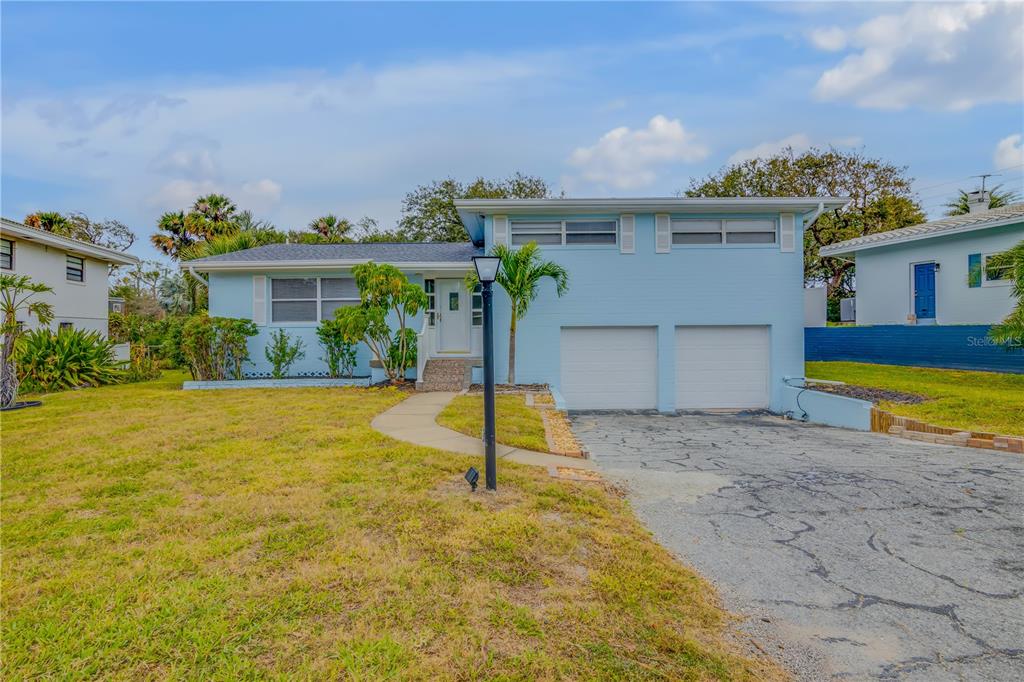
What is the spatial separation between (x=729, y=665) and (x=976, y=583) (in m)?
2.29

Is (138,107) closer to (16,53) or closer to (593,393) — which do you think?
(16,53)

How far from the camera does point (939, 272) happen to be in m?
14.4

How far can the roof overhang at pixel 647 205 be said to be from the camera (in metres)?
11.7

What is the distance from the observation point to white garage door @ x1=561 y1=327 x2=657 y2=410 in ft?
41.0

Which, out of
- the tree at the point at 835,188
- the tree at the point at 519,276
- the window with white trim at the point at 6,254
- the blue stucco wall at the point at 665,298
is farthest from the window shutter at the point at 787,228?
the window with white trim at the point at 6,254

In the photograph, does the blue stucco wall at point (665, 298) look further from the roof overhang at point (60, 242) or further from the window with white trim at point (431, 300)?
the roof overhang at point (60, 242)

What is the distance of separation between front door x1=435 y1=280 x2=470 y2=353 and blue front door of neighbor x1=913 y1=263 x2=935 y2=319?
1388 cm

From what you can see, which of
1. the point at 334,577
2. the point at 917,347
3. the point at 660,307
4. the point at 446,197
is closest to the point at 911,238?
→ the point at 917,347

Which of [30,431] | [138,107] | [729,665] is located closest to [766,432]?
[729,665]

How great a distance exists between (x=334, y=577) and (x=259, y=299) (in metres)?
11.8

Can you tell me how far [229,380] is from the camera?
12375 millimetres

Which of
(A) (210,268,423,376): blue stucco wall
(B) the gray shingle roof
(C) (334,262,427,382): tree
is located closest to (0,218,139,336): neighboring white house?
(B) the gray shingle roof

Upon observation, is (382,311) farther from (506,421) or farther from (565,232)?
(506,421)

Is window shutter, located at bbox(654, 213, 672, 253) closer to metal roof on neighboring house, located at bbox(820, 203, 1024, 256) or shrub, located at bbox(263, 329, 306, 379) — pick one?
metal roof on neighboring house, located at bbox(820, 203, 1024, 256)
